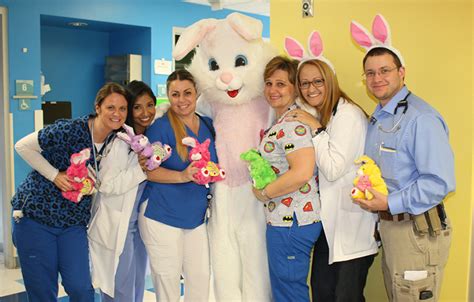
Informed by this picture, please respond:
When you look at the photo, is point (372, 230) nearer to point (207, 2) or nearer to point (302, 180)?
point (302, 180)

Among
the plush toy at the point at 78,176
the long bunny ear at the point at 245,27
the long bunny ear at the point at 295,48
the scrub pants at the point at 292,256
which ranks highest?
the long bunny ear at the point at 245,27

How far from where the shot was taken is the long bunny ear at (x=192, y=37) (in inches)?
96.0

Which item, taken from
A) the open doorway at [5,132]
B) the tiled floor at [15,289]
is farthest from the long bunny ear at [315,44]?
the open doorway at [5,132]

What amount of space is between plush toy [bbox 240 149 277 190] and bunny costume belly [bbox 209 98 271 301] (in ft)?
0.70

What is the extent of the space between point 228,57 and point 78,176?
93cm

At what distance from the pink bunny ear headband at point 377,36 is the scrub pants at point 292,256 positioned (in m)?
0.80

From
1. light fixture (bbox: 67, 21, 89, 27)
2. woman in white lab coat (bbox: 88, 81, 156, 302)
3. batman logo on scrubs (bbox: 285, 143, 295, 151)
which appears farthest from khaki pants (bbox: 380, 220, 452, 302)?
light fixture (bbox: 67, 21, 89, 27)

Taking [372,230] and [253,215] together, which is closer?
[372,230]

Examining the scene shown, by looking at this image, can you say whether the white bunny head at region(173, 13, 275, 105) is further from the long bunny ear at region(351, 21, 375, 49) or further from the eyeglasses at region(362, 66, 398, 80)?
the eyeglasses at region(362, 66, 398, 80)

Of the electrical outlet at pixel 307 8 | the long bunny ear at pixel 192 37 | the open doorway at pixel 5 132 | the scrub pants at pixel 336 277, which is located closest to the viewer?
the scrub pants at pixel 336 277

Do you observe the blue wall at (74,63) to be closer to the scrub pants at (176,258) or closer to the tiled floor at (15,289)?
the tiled floor at (15,289)

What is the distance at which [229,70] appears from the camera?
2.40 m

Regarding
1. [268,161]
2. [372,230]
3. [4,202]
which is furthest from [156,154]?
[4,202]

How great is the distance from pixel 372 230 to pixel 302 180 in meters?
0.39
